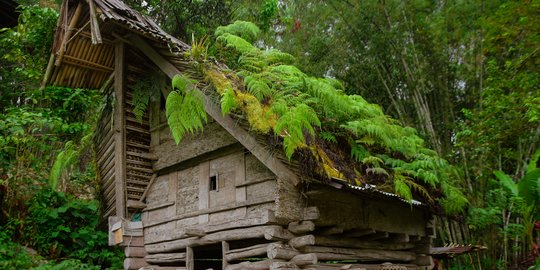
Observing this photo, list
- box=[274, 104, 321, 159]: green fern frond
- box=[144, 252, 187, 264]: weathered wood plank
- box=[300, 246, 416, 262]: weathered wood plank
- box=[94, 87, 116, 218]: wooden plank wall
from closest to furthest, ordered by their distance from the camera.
Answer: box=[274, 104, 321, 159]: green fern frond
box=[300, 246, 416, 262]: weathered wood plank
box=[144, 252, 187, 264]: weathered wood plank
box=[94, 87, 116, 218]: wooden plank wall

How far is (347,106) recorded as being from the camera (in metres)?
7.34

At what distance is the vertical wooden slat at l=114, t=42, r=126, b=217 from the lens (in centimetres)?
836

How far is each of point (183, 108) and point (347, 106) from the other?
2.59 metres

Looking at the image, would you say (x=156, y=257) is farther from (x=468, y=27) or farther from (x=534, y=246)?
(x=468, y=27)

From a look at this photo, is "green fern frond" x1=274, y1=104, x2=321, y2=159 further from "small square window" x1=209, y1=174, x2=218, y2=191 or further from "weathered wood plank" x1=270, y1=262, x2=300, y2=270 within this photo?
"small square window" x1=209, y1=174, x2=218, y2=191

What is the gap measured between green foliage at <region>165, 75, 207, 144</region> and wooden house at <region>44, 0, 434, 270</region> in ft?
1.79

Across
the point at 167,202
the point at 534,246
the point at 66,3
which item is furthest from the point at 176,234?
the point at 534,246

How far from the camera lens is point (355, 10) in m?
13.6

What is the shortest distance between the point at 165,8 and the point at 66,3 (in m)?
5.56

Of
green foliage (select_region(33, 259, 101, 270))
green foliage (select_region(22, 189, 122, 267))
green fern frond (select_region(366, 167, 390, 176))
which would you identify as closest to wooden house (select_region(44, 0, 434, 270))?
green fern frond (select_region(366, 167, 390, 176))

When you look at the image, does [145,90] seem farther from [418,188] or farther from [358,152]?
[418,188]

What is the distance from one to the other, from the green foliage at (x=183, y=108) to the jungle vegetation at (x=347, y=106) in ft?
0.10

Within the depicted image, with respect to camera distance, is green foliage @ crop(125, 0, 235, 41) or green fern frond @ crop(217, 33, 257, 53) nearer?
green fern frond @ crop(217, 33, 257, 53)

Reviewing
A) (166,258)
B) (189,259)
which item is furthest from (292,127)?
(166,258)
